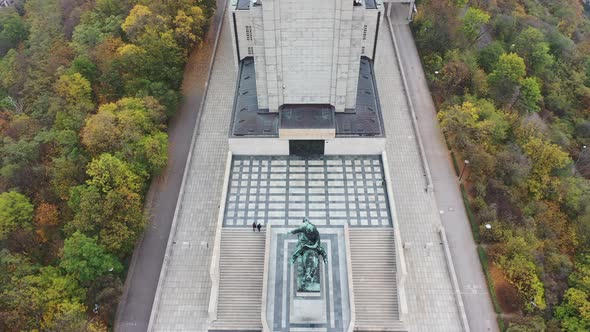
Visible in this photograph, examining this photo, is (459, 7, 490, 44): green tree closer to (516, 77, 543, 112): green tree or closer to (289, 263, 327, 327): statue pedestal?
(516, 77, 543, 112): green tree

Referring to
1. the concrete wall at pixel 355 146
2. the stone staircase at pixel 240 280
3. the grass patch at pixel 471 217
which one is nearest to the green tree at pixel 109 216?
the stone staircase at pixel 240 280

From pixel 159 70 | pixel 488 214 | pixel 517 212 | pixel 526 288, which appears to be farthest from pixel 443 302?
pixel 159 70

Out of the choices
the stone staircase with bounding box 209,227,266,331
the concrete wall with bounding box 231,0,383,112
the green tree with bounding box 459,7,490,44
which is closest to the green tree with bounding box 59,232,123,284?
the stone staircase with bounding box 209,227,266,331

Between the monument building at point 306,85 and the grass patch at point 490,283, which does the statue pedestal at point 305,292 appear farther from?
the grass patch at point 490,283

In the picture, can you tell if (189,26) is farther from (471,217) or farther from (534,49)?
(534,49)

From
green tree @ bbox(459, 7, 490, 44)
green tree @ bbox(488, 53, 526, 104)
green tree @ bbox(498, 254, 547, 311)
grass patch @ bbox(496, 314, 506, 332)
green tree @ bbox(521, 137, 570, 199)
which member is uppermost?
green tree @ bbox(459, 7, 490, 44)

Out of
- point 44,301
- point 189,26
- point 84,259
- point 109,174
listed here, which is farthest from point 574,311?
point 189,26
